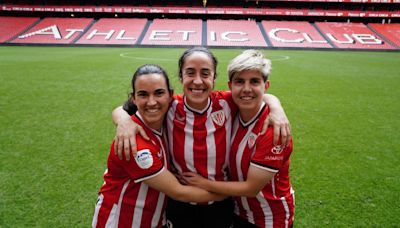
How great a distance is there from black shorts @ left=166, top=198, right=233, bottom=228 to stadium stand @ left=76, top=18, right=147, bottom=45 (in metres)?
25.4

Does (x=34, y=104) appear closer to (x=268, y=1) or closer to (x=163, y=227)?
(x=163, y=227)

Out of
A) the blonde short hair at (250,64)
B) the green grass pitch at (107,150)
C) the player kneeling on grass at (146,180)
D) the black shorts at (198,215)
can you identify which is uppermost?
the blonde short hair at (250,64)

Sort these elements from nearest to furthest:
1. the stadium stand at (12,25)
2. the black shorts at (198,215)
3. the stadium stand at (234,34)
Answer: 1. the black shorts at (198,215)
2. the stadium stand at (234,34)
3. the stadium stand at (12,25)

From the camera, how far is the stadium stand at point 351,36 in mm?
25266

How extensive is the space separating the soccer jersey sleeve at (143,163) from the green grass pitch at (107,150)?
1241 mm

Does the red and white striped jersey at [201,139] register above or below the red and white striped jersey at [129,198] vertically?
above

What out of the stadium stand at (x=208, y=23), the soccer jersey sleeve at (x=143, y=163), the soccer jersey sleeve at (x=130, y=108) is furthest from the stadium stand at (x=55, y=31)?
the soccer jersey sleeve at (x=143, y=163)

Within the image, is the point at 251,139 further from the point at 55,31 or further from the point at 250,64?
the point at 55,31

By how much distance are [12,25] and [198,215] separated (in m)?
34.4

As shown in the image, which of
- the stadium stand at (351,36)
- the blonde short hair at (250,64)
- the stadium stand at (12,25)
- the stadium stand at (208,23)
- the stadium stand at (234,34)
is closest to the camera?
the blonde short hair at (250,64)

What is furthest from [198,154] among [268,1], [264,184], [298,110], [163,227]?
[268,1]

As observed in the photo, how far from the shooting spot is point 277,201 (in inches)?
72.7

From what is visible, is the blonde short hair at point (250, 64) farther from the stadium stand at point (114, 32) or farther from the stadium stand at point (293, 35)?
the stadium stand at point (114, 32)

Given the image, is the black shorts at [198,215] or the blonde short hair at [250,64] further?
the black shorts at [198,215]
